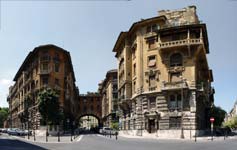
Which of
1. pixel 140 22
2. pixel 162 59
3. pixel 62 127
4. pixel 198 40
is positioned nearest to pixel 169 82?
pixel 162 59

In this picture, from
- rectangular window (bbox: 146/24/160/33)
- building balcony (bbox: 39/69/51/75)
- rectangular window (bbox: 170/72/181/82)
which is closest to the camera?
rectangular window (bbox: 170/72/181/82)

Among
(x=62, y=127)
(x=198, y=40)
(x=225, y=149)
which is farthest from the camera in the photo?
(x=62, y=127)

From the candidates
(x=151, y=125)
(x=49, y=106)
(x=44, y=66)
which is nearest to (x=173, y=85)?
(x=151, y=125)

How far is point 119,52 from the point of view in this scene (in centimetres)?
7469

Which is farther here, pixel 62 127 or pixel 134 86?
pixel 62 127

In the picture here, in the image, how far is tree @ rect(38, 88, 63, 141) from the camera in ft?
211

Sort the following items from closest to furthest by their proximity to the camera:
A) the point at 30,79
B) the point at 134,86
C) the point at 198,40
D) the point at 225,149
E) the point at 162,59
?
the point at 225,149, the point at 198,40, the point at 162,59, the point at 134,86, the point at 30,79

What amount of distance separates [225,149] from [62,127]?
49808mm

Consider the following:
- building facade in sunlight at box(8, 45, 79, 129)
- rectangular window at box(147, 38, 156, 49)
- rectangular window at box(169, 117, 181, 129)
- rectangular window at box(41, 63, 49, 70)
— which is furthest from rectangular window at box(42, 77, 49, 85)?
rectangular window at box(169, 117, 181, 129)

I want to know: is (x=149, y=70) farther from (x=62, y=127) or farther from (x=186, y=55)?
(x=62, y=127)

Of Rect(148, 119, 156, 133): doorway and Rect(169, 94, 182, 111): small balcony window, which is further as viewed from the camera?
Rect(148, 119, 156, 133): doorway

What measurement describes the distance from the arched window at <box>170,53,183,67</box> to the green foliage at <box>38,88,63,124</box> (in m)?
22.6

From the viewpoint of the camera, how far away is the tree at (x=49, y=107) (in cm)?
6419

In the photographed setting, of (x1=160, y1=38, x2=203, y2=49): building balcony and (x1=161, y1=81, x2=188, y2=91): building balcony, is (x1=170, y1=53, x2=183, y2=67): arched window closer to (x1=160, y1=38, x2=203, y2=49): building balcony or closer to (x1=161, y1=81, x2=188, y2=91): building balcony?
(x1=160, y1=38, x2=203, y2=49): building balcony
